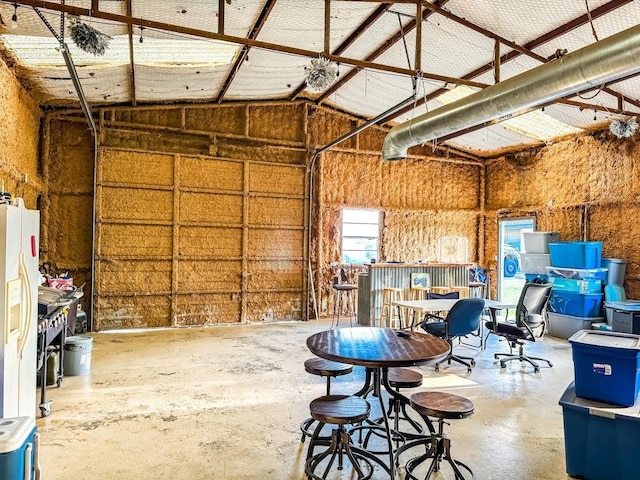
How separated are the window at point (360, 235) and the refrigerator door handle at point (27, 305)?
22.3 feet

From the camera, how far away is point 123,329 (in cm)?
743

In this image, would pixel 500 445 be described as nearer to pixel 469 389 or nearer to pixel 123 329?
pixel 469 389

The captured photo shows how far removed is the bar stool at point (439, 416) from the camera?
2.58 meters

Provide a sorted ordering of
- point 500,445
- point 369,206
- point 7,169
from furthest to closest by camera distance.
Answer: point 369,206 < point 7,169 < point 500,445

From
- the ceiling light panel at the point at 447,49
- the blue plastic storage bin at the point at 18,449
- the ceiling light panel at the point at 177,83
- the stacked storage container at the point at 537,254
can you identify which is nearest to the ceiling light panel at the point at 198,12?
the ceiling light panel at the point at 177,83

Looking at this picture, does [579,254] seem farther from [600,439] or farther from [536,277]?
[600,439]

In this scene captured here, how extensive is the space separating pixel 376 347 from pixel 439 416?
24.1 inches

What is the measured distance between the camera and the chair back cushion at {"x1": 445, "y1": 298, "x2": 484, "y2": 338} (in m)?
4.99

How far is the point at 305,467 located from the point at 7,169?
4.83m

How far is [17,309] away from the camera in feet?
9.13

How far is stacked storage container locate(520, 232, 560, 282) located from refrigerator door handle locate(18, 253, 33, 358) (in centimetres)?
788

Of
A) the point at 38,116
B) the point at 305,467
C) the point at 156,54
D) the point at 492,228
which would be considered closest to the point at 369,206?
the point at 492,228

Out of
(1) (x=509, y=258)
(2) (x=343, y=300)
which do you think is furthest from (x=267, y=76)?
(1) (x=509, y=258)

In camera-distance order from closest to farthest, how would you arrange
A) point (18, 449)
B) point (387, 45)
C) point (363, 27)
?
point (18, 449), point (363, 27), point (387, 45)
